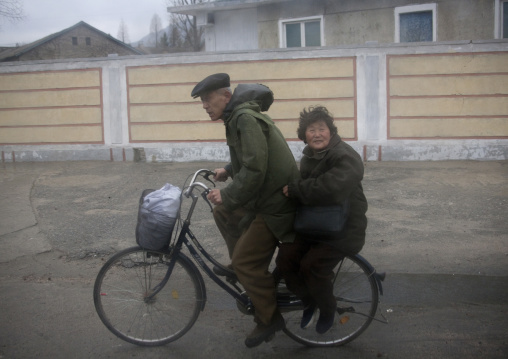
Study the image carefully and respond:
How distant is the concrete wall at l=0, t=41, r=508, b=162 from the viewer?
33.2 feet

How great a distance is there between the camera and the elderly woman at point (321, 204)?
325 centimetres

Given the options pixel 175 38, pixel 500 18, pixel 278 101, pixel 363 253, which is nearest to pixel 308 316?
pixel 363 253

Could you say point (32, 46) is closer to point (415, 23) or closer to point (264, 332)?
point (415, 23)

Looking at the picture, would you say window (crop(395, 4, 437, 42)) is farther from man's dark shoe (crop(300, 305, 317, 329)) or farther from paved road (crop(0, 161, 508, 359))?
man's dark shoe (crop(300, 305, 317, 329))

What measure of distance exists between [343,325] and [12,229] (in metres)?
4.72

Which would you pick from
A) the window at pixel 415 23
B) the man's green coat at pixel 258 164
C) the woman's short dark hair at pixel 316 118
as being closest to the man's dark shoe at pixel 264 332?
the man's green coat at pixel 258 164

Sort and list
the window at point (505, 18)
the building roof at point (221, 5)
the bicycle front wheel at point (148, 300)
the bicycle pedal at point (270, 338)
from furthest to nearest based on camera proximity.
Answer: the building roof at point (221, 5), the window at point (505, 18), the bicycle front wheel at point (148, 300), the bicycle pedal at point (270, 338)

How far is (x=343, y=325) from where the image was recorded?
12.0 feet

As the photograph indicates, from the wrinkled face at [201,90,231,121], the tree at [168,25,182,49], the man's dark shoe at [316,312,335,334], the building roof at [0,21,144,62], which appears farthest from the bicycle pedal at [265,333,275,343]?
the tree at [168,25,182,49]

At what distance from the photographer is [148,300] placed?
3.71 metres

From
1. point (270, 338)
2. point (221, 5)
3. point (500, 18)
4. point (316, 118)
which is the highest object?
point (221, 5)

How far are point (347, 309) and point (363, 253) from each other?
6.52ft

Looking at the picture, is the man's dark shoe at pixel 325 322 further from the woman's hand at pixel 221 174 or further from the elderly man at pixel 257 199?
the woman's hand at pixel 221 174

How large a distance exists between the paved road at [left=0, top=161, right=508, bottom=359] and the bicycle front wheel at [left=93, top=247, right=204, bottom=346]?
123mm
